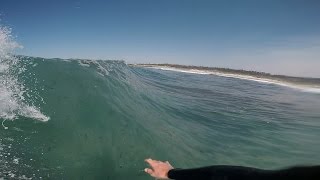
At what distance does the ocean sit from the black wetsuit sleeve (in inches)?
119

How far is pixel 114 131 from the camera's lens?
395 inches

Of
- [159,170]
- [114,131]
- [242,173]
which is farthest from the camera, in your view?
[114,131]

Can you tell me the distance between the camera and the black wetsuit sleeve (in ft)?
12.2

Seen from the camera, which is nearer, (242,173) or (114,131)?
(242,173)

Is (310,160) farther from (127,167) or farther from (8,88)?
(8,88)

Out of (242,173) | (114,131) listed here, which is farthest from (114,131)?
(242,173)

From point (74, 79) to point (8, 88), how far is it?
3294 millimetres

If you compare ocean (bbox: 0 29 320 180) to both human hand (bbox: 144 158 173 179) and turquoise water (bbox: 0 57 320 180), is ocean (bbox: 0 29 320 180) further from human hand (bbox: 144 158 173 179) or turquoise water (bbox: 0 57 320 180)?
human hand (bbox: 144 158 173 179)

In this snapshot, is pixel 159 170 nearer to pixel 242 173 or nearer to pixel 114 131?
pixel 242 173

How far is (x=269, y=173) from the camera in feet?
13.8

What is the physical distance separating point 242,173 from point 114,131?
6264 mm

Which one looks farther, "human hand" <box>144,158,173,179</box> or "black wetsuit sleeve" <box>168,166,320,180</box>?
"human hand" <box>144,158,173,179</box>

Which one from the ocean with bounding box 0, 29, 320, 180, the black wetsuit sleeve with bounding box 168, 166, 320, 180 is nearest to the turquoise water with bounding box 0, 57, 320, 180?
the ocean with bounding box 0, 29, 320, 180

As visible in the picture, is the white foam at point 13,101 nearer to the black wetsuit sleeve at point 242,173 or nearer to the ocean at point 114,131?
the ocean at point 114,131
